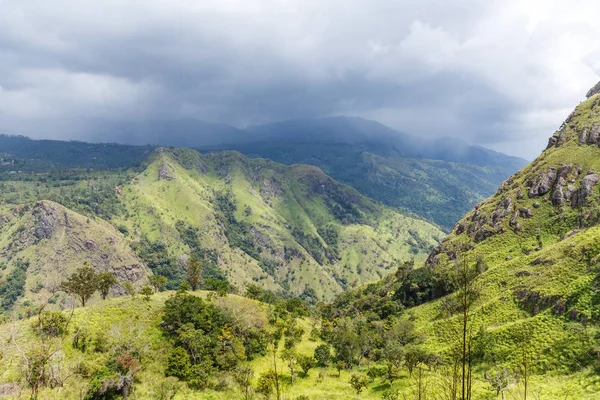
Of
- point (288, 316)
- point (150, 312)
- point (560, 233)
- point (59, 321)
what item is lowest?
point (288, 316)

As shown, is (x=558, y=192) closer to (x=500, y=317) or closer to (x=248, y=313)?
(x=500, y=317)

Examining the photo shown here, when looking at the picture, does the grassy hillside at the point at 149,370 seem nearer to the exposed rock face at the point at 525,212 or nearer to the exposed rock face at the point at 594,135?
the exposed rock face at the point at 525,212

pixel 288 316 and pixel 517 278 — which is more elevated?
pixel 517 278

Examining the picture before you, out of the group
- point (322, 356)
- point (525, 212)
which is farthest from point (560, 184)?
point (322, 356)

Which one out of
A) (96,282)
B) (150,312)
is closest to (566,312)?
(150,312)

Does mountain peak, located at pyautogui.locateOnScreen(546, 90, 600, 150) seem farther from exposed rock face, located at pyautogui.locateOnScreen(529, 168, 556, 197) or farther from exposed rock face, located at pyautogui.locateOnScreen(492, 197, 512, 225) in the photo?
exposed rock face, located at pyautogui.locateOnScreen(492, 197, 512, 225)

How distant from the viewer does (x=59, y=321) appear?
61562 mm

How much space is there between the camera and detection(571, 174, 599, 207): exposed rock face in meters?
107

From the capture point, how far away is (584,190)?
108250 mm

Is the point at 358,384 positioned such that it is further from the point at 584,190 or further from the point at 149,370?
the point at 584,190

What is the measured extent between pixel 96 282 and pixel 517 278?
10907cm

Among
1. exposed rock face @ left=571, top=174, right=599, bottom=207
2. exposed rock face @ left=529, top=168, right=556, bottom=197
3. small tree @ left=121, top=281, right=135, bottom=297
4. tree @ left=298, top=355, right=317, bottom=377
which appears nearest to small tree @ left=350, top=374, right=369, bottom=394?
tree @ left=298, top=355, right=317, bottom=377

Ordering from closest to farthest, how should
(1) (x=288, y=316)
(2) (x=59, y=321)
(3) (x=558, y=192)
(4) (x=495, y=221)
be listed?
(2) (x=59, y=321), (1) (x=288, y=316), (3) (x=558, y=192), (4) (x=495, y=221)

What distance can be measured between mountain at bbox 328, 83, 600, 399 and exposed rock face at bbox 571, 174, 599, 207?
0.28 meters
